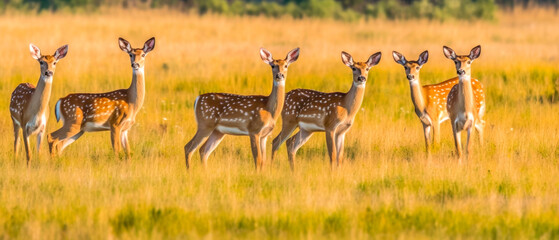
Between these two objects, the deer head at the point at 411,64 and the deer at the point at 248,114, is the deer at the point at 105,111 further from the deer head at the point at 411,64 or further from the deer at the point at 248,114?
the deer head at the point at 411,64

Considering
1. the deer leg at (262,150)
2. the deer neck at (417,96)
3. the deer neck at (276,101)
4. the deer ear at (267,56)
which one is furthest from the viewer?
the deer neck at (417,96)

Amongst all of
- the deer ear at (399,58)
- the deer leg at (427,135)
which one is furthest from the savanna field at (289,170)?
the deer ear at (399,58)

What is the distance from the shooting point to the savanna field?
7.57m

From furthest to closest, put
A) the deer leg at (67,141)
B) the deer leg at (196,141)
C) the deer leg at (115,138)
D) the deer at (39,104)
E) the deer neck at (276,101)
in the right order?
the deer leg at (67,141) → the deer leg at (115,138) → the deer at (39,104) → the deer leg at (196,141) → the deer neck at (276,101)

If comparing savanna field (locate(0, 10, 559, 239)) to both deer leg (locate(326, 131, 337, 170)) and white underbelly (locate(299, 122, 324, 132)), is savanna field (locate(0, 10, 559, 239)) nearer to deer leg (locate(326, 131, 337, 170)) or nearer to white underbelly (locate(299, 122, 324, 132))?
deer leg (locate(326, 131, 337, 170))

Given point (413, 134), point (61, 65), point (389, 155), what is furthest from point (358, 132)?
point (61, 65)

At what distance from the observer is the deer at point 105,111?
10.6 m

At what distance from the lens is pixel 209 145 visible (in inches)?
412

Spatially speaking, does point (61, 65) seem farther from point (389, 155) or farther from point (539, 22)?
point (539, 22)

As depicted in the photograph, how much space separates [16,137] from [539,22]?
28958 mm

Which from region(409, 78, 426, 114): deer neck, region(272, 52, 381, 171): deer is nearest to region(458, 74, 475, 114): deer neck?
region(409, 78, 426, 114): deer neck

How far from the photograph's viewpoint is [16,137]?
35.7 ft

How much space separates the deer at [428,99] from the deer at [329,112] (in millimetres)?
627

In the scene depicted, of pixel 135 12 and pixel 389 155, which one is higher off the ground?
pixel 135 12
